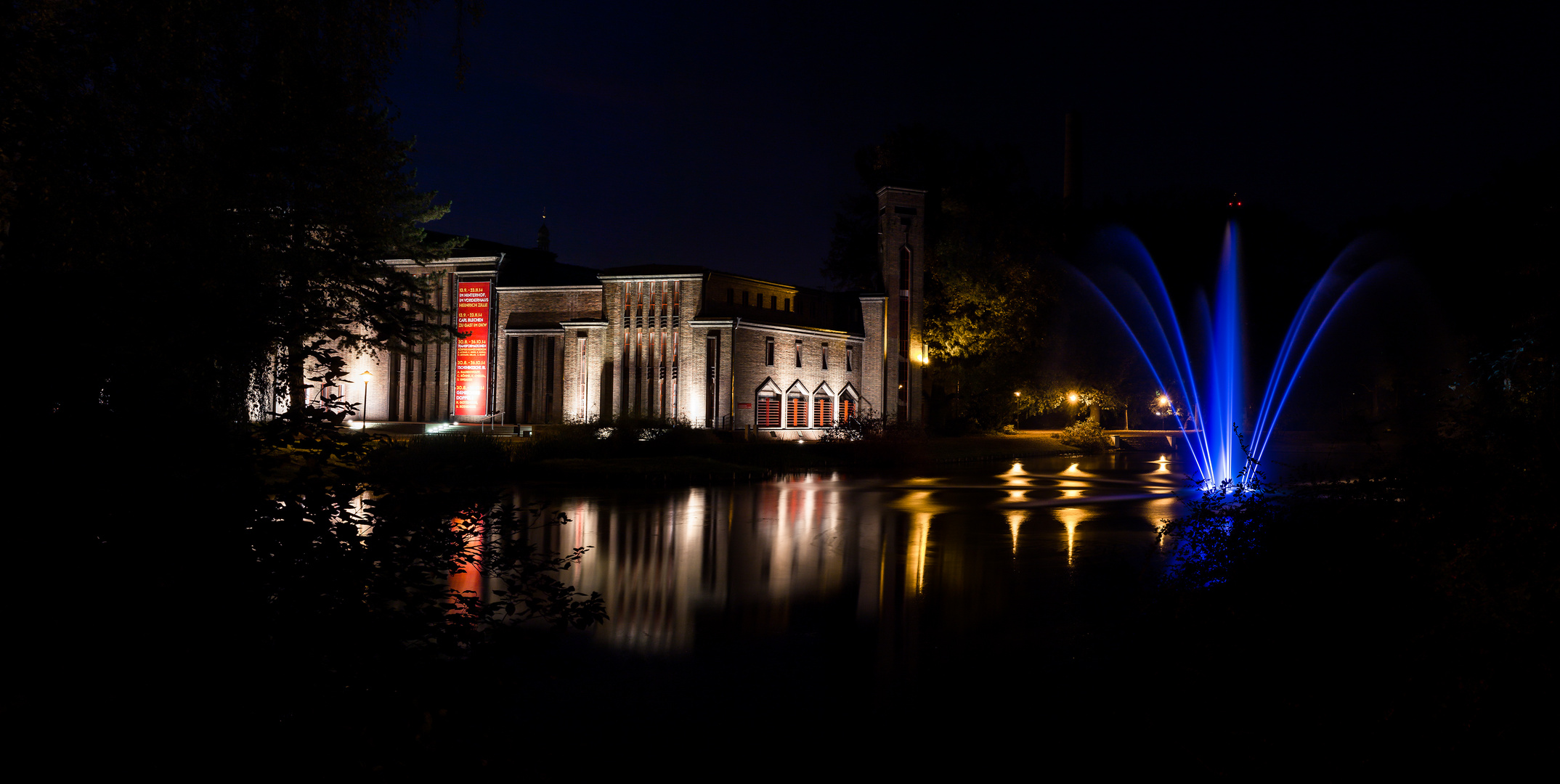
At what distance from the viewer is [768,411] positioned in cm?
4869

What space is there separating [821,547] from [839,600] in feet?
A: 14.2

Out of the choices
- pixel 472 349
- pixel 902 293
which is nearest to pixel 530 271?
pixel 472 349

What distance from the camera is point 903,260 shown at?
5212cm

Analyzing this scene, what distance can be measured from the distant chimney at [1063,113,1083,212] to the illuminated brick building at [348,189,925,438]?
22195mm

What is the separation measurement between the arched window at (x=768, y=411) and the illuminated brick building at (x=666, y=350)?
0.27ft

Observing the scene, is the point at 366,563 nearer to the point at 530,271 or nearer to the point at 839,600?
the point at 839,600

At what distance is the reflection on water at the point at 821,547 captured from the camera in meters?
10.5

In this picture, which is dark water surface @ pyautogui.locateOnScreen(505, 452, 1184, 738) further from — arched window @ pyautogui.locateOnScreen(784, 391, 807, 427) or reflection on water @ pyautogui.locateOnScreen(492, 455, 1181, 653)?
arched window @ pyautogui.locateOnScreen(784, 391, 807, 427)

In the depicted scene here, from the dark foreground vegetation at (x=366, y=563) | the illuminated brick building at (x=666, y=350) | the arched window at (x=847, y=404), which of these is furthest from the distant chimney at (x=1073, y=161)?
the dark foreground vegetation at (x=366, y=563)

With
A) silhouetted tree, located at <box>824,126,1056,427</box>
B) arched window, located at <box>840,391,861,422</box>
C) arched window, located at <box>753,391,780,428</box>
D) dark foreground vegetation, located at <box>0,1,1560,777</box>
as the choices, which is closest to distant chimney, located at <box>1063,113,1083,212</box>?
silhouetted tree, located at <box>824,126,1056,427</box>

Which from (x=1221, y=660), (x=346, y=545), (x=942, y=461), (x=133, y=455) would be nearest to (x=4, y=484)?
(x=133, y=455)

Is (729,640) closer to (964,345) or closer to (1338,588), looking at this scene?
(1338,588)

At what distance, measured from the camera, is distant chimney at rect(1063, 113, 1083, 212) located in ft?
225

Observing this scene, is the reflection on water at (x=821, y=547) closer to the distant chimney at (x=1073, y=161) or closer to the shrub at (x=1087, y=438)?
the shrub at (x=1087, y=438)
